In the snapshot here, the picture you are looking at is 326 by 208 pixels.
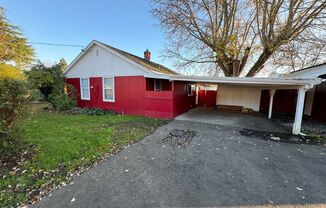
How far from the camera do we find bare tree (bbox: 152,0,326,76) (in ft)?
31.6

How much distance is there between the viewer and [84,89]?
459 inches

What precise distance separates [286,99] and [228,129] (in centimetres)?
799

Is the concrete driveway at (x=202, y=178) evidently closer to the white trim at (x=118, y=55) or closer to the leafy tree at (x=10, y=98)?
the leafy tree at (x=10, y=98)

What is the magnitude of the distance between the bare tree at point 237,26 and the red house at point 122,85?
404cm

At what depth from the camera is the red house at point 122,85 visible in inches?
352

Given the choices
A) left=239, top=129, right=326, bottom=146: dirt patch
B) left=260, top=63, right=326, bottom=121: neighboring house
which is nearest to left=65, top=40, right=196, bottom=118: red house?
left=239, top=129, right=326, bottom=146: dirt patch

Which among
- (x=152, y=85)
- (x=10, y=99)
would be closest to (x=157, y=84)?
(x=152, y=85)

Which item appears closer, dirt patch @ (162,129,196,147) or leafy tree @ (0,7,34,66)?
dirt patch @ (162,129,196,147)

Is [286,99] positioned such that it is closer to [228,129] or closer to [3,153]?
[228,129]

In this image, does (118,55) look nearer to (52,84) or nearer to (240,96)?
(52,84)

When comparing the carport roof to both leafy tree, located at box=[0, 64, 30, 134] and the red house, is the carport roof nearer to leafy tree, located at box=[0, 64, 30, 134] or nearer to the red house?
the red house

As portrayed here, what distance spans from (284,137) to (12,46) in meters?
21.4

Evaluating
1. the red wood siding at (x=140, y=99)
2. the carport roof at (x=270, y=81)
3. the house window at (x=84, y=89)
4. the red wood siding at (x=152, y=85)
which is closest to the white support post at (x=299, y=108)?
the carport roof at (x=270, y=81)

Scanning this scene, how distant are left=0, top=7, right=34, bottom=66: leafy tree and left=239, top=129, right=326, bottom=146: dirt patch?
19599 millimetres
